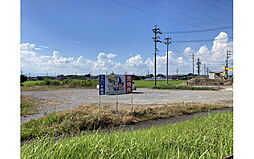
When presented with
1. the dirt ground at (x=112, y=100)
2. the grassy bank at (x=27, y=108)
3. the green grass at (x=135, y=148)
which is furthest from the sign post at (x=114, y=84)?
the green grass at (x=135, y=148)

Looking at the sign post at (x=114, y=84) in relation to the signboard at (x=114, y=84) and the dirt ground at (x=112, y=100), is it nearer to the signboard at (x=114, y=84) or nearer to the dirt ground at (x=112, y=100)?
the signboard at (x=114, y=84)

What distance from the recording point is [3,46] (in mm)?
566

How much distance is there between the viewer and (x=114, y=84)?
3010mm

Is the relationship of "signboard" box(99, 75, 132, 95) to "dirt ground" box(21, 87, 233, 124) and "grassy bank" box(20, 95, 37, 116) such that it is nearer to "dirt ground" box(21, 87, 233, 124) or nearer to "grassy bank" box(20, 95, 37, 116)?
"dirt ground" box(21, 87, 233, 124)

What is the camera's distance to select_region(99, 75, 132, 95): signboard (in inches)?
115

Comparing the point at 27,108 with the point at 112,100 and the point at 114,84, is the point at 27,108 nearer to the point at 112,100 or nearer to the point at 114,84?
the point at 114,84

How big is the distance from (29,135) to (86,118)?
0.69 m

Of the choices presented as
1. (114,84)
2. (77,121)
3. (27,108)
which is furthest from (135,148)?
(27,108)

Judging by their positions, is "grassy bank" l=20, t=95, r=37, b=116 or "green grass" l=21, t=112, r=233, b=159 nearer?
"green grass" l=21, t=112, r=233, b=159

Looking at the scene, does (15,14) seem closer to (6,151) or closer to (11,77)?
(11,77)

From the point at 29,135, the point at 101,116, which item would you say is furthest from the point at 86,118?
the point at 29,135

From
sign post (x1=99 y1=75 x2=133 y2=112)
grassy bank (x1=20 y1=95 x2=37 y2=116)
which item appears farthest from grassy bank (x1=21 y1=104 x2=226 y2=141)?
grassy bank (x1=20 y1=95 x2=37 y2=116)

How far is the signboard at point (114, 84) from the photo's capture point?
2916 mm

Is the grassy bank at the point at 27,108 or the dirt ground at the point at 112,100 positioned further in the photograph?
the dirt ground at the point at 112,100
